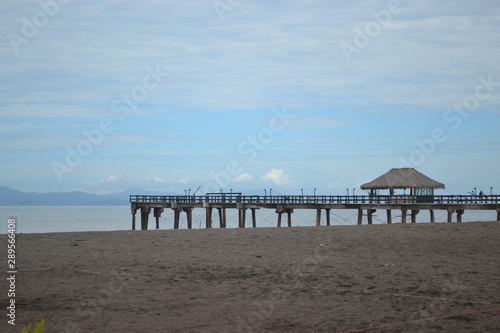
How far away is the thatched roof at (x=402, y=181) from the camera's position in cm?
5072

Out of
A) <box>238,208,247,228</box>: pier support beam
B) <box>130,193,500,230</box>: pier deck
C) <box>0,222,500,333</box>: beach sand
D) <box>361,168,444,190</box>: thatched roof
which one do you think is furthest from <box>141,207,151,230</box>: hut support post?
<box>0,222,500,333</box>: beach sand

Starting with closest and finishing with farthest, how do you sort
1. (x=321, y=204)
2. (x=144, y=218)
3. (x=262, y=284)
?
(x=262, y=284), (x=321, y=204), (x=144, y=218)

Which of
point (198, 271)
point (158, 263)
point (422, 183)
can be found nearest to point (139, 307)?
point (198, 271)

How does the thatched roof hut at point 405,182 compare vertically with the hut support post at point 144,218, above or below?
above

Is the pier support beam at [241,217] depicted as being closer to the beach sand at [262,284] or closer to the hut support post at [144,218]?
the hut support post at [144,218]

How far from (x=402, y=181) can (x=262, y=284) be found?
39677mm

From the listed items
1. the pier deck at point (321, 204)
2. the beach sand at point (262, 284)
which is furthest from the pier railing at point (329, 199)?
the beach sand at point (262, 284)

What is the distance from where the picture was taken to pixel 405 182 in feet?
167

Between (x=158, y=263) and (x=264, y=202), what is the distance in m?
34.6

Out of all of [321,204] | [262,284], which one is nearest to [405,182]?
[321,204]

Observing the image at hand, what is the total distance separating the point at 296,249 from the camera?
1878 centimetres

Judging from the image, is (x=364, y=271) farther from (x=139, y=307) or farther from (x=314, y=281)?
(x=139, y=307)

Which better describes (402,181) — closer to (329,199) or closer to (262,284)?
(329,199)

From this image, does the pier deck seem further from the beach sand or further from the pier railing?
the beach sand
